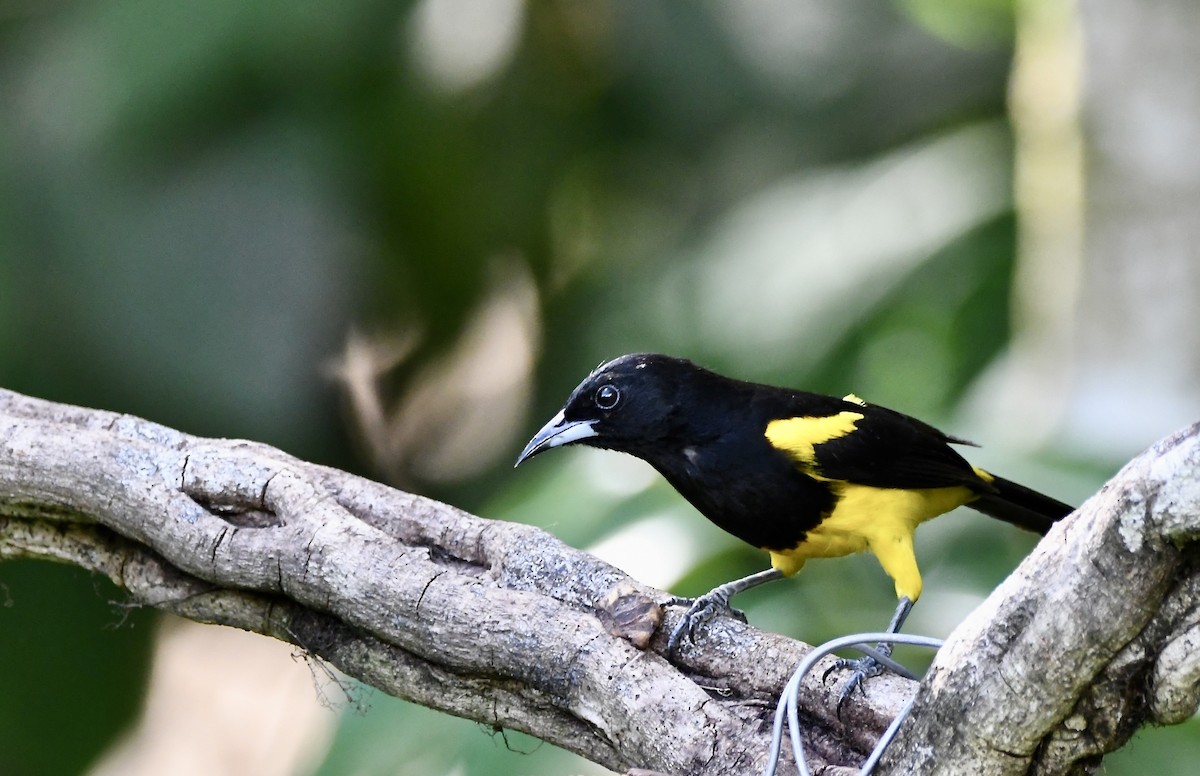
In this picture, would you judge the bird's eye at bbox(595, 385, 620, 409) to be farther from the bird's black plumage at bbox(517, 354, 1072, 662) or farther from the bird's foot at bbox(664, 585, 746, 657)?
the bird's foot at bbox(664, 585, 746, 657)

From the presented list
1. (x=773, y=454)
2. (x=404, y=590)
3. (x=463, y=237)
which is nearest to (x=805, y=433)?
(x=773, y=454)

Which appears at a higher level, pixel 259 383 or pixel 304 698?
pixel 259 383

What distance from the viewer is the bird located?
303cm

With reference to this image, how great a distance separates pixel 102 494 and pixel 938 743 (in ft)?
6.04

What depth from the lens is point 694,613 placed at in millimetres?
2494

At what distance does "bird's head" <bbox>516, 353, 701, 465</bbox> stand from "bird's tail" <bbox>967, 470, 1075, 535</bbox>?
2.95 ft

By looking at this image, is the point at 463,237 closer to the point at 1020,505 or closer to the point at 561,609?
the point at 1020,505

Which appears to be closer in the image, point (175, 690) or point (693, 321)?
point (693, 321)

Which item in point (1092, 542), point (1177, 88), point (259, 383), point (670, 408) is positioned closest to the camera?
point (1092, 542)

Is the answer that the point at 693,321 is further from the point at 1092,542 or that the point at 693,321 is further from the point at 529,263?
the point at 1092,542

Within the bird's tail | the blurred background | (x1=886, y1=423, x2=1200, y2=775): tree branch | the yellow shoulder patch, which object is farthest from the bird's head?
(x1=886, y1=423, x2=1200, y2=775): tree branch

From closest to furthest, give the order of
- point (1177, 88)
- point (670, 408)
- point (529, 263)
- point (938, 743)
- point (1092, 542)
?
1. point (1092, 542)
2. point (938, 743)
3. point (670, 408)
4. point (1177, 88)
5. point (529, 263)

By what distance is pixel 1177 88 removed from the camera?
4.11 meters

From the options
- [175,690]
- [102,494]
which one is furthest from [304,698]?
[102,494]
